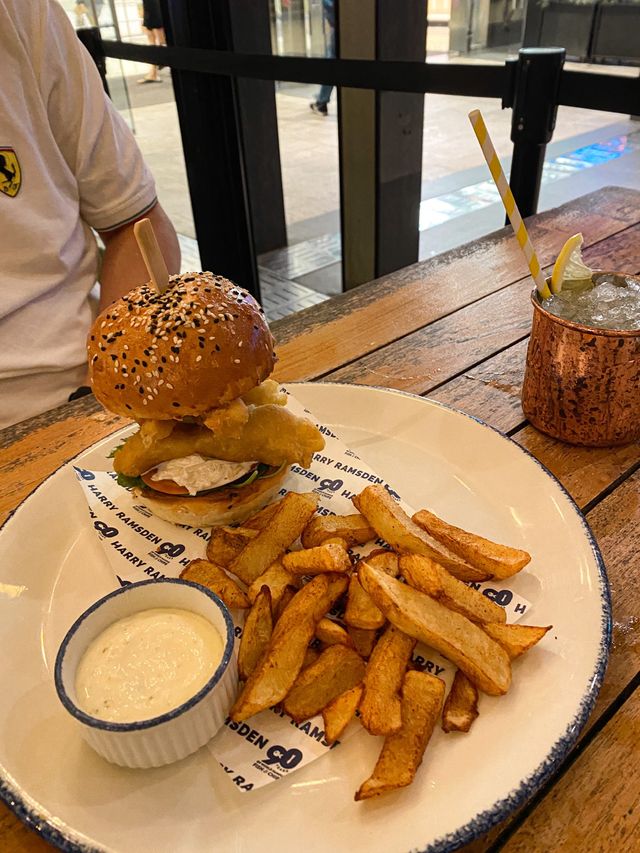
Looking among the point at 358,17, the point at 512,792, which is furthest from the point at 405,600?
the point at 358,17

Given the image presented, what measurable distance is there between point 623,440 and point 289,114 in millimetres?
6228

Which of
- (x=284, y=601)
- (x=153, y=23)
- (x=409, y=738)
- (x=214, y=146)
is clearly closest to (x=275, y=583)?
(x=284, y=601)

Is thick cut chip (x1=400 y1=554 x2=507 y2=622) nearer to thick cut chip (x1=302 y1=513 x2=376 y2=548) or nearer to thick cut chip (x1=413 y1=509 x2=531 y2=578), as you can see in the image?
thick cut chip (x1=413 y1=509 x2=531 y2=578)

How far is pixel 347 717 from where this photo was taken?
3.34 feet

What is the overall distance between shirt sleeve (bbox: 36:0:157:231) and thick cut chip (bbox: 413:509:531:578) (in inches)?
65.4

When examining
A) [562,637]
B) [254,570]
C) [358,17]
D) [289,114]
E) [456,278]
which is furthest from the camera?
[289,114]

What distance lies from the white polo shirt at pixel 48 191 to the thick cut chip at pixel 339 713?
1.52 meters

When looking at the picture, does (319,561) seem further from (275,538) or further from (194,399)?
(194,399)

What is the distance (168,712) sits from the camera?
0.98 metres

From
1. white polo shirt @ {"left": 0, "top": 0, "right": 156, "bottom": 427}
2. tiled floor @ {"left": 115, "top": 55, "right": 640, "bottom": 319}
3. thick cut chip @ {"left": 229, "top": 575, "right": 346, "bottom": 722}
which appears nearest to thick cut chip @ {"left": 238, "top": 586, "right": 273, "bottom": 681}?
thick cut chip @ {"left": 229, "top": 575, "right": 346, "bottom": 722}

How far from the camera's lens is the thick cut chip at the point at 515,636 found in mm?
1070

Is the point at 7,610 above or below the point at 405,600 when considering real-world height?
below

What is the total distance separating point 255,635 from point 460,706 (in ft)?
1.18

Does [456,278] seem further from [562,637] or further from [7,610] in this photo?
[7,610]
